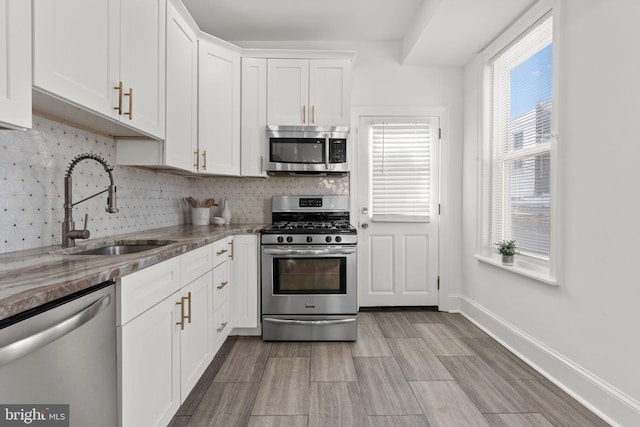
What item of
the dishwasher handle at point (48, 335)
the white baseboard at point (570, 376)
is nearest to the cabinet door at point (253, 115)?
the dishwasher handle at point (48, 335)

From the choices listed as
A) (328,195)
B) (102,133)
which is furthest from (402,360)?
(102,133)

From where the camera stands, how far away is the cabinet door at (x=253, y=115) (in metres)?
3.18

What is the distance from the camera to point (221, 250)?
2508 millimetres

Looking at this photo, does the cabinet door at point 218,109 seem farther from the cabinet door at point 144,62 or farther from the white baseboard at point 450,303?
the white baseboard at point 450,303

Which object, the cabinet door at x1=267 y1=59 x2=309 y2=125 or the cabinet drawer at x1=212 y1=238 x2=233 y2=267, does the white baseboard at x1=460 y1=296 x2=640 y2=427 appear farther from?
the cabinet door at x1=267 y1=59 x2=309 y2=125

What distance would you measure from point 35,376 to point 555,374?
263cm

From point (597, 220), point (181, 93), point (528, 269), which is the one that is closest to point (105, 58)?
point (181, 93)

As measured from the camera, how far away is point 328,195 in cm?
358

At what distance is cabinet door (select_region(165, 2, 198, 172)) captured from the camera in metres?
2.28

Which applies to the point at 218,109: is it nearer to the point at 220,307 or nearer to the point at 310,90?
the point at 310,90

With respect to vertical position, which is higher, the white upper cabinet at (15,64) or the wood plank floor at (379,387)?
the white upper cabinet at (15,64)

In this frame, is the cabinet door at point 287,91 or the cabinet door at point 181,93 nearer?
the cabinet door at point 181,93

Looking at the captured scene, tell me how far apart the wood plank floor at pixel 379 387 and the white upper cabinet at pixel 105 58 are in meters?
1.61

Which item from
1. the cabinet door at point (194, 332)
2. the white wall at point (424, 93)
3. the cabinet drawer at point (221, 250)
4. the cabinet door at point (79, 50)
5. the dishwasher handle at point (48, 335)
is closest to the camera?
the dishwasher handle at point (48, 335)
